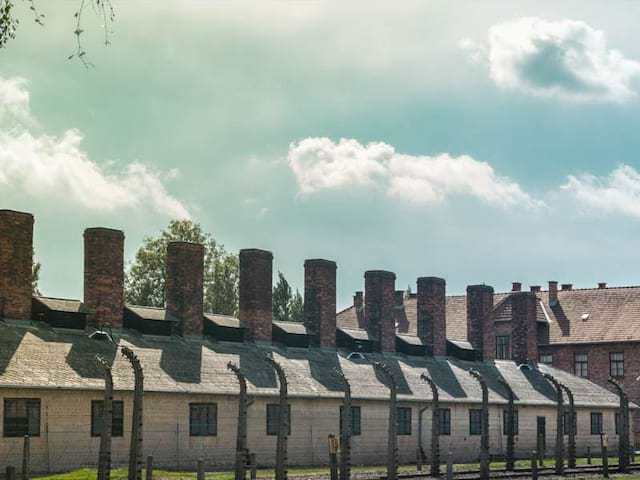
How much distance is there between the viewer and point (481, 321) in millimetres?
60094

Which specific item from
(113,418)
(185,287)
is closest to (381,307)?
(185,287)

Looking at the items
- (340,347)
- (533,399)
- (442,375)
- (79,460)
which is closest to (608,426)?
(533,399)

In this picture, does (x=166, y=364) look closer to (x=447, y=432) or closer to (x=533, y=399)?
(x=447, y=432)

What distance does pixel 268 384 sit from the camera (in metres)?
42.5

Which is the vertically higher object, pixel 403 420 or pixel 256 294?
pixel 256 294

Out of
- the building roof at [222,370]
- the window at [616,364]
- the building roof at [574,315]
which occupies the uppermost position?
the building roof at [574,315]

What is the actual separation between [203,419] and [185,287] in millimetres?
7024

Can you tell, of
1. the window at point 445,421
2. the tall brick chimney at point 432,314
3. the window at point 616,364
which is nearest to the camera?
the window at point 445,421

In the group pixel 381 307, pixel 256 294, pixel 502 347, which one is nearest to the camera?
pixel 256 294

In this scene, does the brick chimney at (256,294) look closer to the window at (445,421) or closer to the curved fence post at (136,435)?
the window at (445,421)

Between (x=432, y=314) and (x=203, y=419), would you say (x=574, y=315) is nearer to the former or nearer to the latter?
(x=432, y=314)

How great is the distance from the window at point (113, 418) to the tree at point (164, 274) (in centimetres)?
3508

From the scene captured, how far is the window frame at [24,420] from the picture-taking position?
33906mm

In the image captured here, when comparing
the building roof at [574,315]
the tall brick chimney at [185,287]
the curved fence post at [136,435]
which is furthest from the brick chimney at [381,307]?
the curved fence post at [136,435]
